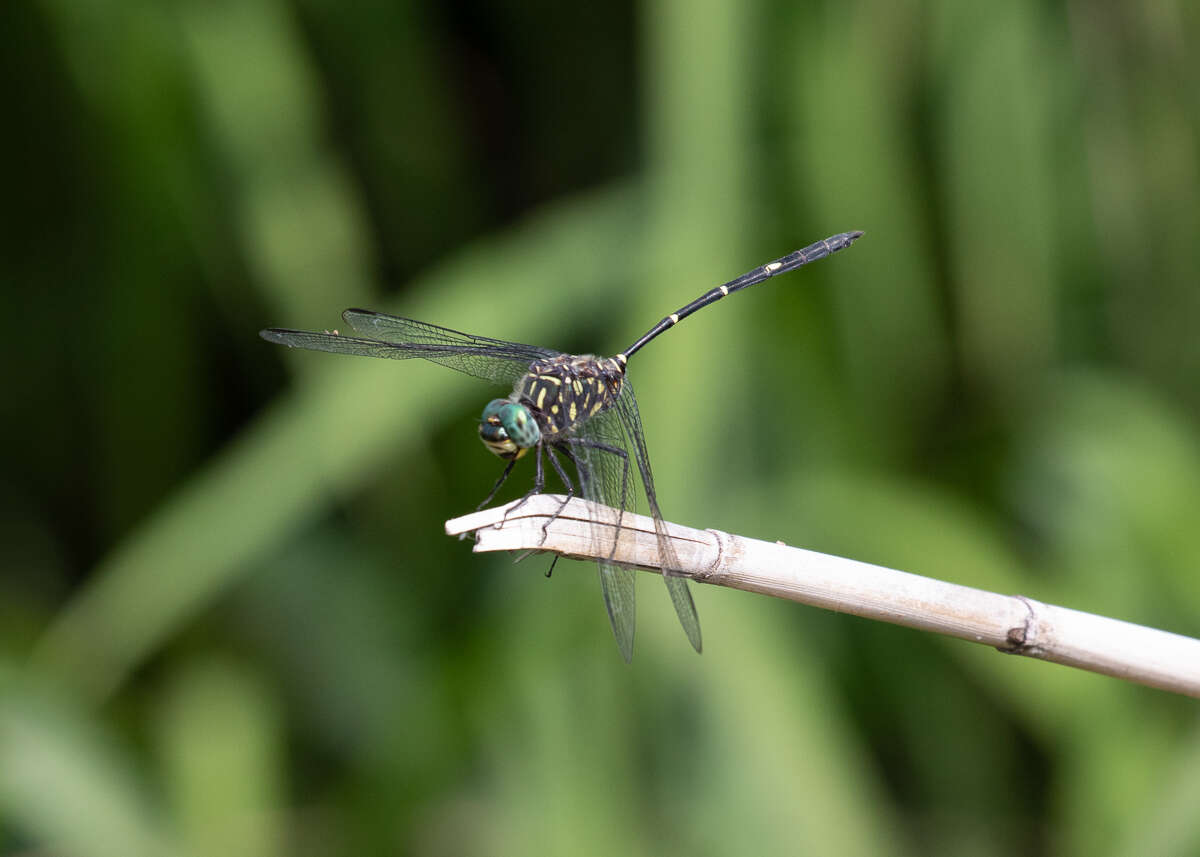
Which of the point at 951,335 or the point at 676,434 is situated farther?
the point at 951,335

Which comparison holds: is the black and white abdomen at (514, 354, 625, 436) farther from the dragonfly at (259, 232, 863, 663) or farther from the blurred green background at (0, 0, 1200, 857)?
the blurred green background at (0, 0, 1200, 857)

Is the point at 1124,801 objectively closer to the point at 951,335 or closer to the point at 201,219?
the point at 951,335

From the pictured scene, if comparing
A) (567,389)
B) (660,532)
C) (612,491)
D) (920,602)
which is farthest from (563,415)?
(920,602)

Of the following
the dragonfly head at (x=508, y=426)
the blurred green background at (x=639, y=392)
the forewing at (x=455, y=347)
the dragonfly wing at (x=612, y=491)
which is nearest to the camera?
the dragonfly wing at (x=612, y=491)

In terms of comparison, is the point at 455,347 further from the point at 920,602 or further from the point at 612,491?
the point at 920,602

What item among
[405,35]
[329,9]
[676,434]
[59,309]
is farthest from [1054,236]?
[59,309]

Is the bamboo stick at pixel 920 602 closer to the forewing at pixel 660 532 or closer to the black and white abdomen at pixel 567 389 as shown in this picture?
the forewing at pixel 660 532

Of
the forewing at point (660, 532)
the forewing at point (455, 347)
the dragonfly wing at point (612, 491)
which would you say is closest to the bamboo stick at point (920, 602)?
the forewing at point (660, 532)

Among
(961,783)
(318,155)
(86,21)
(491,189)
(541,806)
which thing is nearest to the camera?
(541,806)
